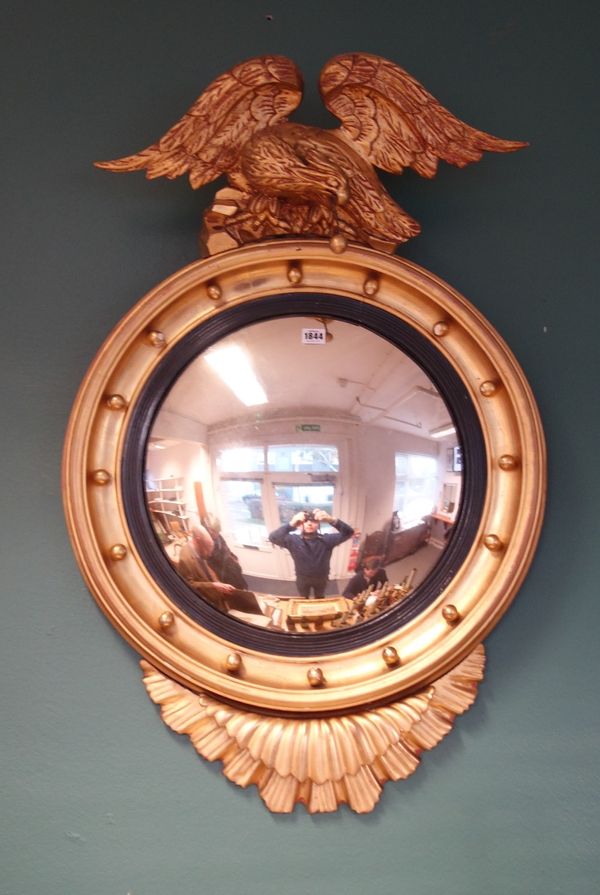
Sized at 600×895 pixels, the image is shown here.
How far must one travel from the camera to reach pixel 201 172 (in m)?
0.80

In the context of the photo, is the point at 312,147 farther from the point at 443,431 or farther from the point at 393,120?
the point at 443,431

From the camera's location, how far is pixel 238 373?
0.82 m

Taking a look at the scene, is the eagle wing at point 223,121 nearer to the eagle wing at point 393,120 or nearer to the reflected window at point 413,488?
the eagle wing at point 393,120

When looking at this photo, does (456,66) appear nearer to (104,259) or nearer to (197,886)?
(104,259)

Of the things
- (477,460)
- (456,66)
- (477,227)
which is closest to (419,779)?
(477,460)

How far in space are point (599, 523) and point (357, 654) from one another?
0.36 metres

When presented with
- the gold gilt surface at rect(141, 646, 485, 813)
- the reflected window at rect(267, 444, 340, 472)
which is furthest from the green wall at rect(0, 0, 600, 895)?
the reflected window at rect(267, 444, 340, 472)

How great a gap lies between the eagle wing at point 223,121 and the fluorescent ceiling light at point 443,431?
1.30 ft

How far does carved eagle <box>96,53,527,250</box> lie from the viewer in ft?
2.56

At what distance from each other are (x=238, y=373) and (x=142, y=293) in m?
0.17

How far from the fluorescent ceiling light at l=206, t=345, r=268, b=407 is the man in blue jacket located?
0.15 metres

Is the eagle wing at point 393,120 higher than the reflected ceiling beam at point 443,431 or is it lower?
higher

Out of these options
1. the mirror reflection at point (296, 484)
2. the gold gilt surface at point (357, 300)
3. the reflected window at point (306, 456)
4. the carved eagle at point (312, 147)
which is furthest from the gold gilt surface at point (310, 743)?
the carved eagle at point (312, 147)

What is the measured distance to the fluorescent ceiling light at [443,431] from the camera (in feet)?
2.73
